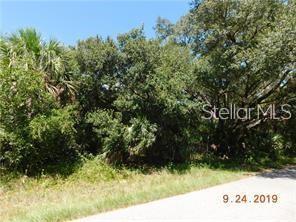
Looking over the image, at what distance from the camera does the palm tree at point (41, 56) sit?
14.0 meters

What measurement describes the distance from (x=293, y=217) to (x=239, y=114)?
11.5 m

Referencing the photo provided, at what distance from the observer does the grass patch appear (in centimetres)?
810

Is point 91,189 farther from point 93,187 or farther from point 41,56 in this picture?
point 41,56

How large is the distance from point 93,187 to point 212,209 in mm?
4839

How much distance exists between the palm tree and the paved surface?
292 inches

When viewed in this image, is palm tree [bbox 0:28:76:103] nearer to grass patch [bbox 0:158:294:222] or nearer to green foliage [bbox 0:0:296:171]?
green foliage [bbox 0:0:296:171]

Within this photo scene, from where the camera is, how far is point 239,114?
1867 cm

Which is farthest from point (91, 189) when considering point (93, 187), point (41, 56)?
point (41, 56)

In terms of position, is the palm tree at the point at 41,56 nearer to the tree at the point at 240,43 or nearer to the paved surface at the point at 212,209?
the tree at the point at 240,43
